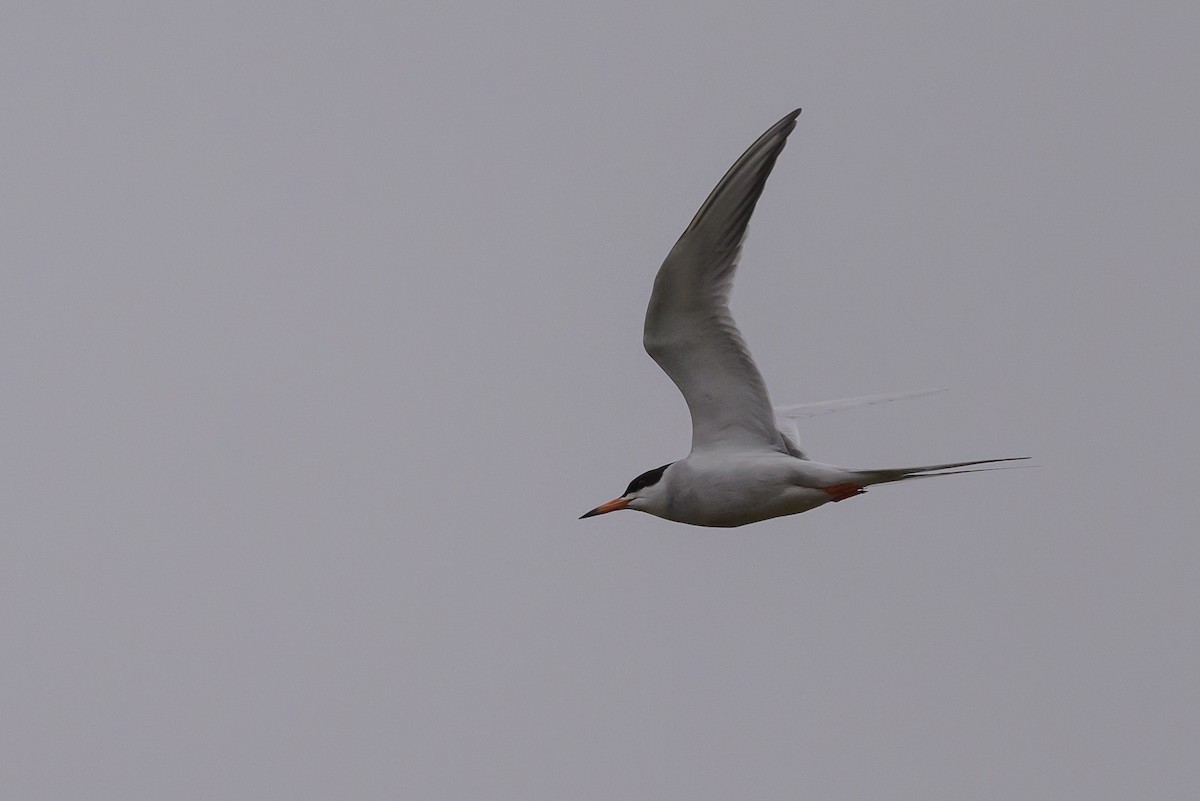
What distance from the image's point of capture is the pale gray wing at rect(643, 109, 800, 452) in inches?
296

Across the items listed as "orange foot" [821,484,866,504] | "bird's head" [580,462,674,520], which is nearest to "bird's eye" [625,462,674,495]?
"bird's head" [580,462,674,520]

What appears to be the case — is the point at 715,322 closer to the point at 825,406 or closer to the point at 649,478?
the point at 649,478

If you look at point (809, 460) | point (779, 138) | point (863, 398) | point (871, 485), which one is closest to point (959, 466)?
point (871, 485)

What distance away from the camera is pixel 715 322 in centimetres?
815

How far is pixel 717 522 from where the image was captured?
27.7 feet

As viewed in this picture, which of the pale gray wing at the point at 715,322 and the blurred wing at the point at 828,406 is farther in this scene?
the blurred wing at the point at 828,406

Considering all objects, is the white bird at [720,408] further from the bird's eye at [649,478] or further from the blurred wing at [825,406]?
the blurred wing at [825,406]

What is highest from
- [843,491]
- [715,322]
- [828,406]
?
[715,322]

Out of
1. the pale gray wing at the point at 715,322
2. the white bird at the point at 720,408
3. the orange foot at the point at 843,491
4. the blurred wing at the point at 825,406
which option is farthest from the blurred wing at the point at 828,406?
the orange foot at the point at 843,491

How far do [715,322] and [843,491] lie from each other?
1.16 metres

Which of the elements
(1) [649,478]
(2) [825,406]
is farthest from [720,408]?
(2) [825,406]

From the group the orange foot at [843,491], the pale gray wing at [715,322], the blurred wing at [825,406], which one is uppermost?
the pale gray wing at [715,322]

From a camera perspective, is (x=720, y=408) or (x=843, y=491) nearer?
(x=843, y=491)

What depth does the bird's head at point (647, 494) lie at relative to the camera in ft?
28.2
